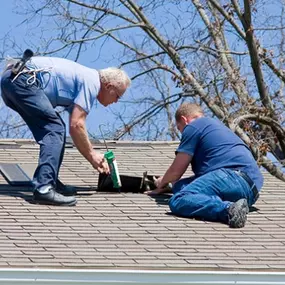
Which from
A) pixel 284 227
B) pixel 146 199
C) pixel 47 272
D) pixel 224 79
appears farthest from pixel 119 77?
pixel 224 79

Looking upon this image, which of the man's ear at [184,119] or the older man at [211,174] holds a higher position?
the man's ear at [184,119]

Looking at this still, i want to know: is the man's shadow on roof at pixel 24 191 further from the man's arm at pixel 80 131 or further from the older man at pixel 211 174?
the older man at pixel 211 174

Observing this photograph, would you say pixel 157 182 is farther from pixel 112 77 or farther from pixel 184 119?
pixel 112 77

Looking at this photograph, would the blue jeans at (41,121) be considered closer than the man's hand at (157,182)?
Yes

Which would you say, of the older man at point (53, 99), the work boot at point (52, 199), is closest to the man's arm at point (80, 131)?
the older man at point (53, 99)

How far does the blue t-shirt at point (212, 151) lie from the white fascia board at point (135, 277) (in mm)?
1857

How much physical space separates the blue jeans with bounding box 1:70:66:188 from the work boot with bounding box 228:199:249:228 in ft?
4.87

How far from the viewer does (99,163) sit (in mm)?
9203

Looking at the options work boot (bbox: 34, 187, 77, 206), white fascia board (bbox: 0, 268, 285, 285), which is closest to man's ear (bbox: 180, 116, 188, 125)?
work boot (bbox: 34, 187, 77, 206)

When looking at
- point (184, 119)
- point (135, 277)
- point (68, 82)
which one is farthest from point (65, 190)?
point (135, 277)

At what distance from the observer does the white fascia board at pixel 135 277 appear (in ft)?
Result: 22.9

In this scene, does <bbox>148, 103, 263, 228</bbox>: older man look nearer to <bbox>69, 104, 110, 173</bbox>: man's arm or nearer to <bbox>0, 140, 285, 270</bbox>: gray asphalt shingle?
<bbox>0, 140, 285, 270</bbox>: gray asphalt shingle

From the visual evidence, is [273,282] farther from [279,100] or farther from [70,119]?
[279,100]

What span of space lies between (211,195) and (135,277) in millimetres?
1820
